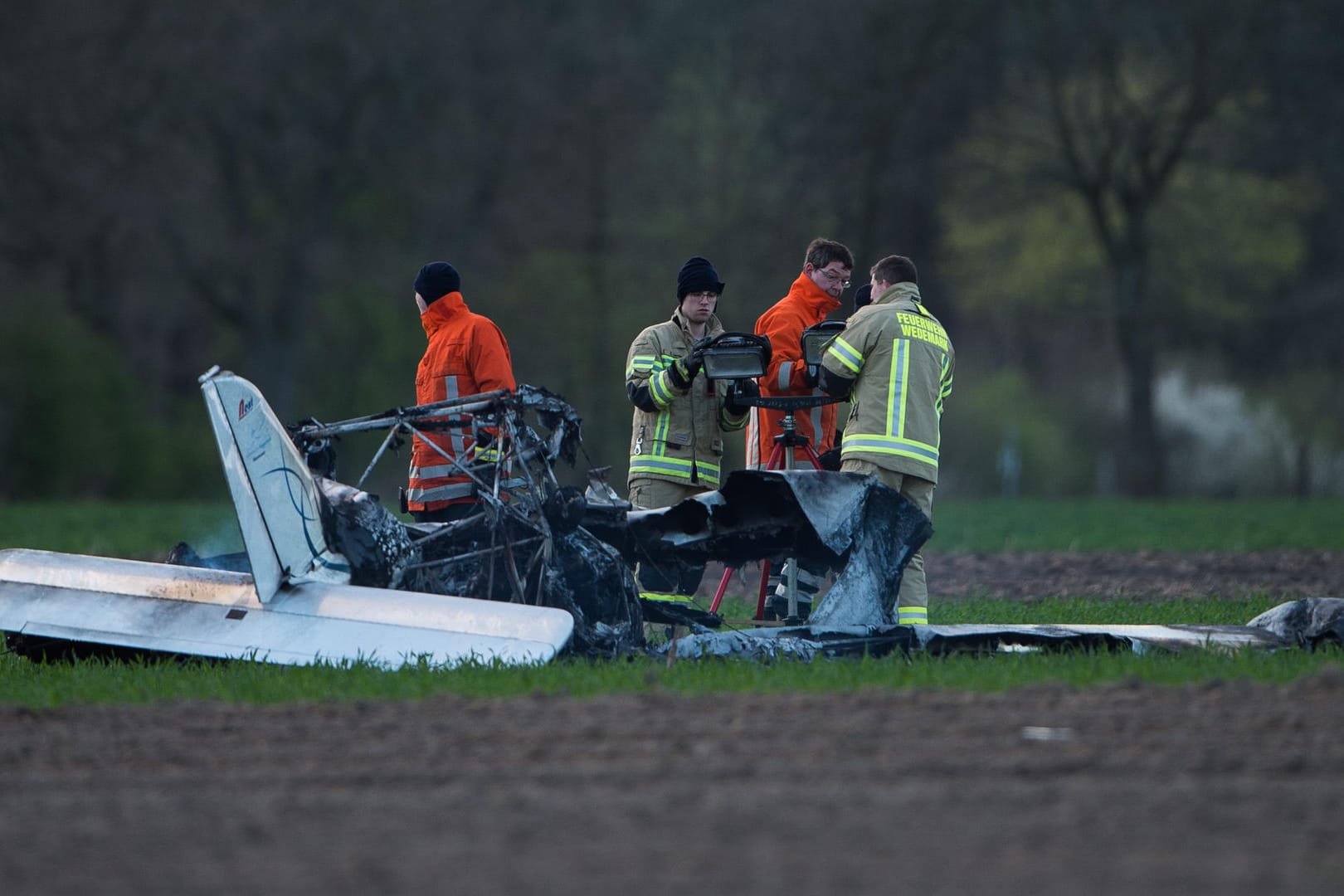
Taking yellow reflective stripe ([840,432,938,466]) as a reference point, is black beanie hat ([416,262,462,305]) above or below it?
above

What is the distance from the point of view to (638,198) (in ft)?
129

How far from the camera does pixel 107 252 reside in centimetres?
3588

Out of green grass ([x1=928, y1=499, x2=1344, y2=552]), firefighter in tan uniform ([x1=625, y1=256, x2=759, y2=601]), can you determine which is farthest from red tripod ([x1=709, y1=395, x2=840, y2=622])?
green grass ([x1=928, y1=499, x2=1344, y2=552])

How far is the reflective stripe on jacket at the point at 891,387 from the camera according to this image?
8945 mm

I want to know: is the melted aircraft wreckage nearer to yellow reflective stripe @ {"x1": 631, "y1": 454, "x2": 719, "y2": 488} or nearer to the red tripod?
the red tripod

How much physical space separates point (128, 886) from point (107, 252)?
33.7 meters

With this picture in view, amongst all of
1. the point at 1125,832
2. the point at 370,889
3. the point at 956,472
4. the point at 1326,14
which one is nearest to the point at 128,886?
the point at 370,889

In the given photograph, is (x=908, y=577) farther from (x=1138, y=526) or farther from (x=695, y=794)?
(x=1138, y=526)

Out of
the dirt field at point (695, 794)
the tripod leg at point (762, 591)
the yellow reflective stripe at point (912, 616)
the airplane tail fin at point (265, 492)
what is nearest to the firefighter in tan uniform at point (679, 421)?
the tripod leg at point (762, 591)

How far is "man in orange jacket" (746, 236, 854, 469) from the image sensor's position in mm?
9703

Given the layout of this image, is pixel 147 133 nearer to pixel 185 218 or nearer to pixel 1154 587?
pixel 185 218

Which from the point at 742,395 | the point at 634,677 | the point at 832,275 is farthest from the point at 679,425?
the point at 634,677

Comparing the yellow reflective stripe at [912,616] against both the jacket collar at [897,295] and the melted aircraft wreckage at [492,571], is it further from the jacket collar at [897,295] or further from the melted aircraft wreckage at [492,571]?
the jacket collar at [897,295]

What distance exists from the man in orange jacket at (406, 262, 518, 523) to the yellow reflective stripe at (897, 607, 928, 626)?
238 centimetres
